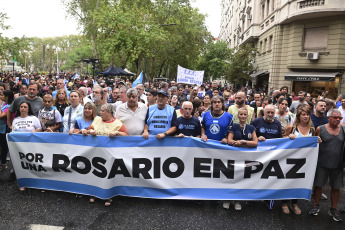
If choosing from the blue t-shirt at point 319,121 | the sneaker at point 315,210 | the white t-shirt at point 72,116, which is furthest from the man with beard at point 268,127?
the white t-shirt at point 72,116

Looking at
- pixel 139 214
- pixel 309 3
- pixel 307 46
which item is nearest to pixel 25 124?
pixel 139 214

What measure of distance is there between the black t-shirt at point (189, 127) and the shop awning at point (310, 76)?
15.6 metres

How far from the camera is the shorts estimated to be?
4195mm

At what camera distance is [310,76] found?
17703 millimetres

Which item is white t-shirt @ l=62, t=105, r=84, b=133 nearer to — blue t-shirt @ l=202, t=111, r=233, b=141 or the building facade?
blue t-shirt @ l=202, t=111, r=233, b=141

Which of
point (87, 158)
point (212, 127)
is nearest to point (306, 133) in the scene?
point (212, 127)

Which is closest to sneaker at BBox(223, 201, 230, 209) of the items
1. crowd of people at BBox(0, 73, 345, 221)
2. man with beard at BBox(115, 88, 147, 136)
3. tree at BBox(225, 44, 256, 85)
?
crowd of people at BBox(0, 73, 345, 221)

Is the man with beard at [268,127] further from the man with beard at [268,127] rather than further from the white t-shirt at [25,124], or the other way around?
the white t-shirt at [25,124]

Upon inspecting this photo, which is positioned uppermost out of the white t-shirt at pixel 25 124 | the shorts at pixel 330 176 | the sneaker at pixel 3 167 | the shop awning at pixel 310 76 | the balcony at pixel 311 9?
the balcony at pixel 311 9

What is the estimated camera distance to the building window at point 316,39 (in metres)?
17.6

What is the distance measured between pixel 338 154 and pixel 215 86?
4785mm

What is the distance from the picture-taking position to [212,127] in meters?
4.54

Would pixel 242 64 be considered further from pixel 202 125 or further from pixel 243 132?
pixel 243 132

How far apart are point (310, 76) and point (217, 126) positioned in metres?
15.8
